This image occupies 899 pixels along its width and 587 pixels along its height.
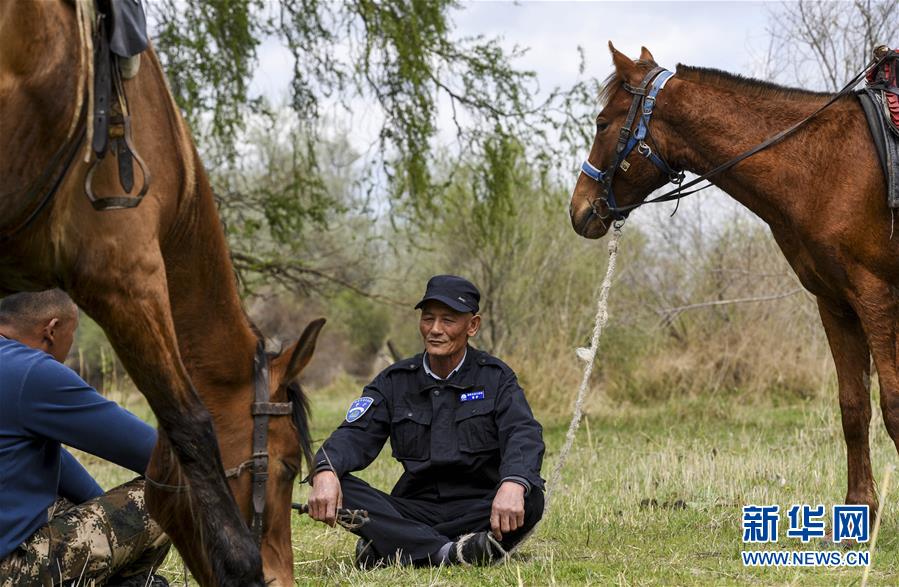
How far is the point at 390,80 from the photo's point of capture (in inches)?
448

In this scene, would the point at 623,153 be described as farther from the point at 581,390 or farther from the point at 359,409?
the point at 359,409

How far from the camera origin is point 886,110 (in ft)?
16.6

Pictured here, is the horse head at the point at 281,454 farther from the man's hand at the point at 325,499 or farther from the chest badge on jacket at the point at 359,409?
the chest badge on jacket at the point at 359,409

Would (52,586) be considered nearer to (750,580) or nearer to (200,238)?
(200,238)

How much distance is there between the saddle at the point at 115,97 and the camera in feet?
9.71

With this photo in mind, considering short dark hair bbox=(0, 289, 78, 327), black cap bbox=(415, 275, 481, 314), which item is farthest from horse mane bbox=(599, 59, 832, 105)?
short dark hair bbox=(0, 289, 78, 327)

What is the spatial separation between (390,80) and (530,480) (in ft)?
25.3

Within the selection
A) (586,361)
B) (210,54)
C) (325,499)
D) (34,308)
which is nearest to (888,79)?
(586,361)

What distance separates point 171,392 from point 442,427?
2049 millimetres

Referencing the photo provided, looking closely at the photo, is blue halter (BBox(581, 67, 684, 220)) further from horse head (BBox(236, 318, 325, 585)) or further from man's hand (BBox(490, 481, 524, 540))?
horse head (BBox(236, 318, 325, 585))

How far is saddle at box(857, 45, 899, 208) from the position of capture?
4918 mm

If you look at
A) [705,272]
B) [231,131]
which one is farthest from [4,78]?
[705,272]

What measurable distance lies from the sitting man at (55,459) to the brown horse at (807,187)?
309 centimetres

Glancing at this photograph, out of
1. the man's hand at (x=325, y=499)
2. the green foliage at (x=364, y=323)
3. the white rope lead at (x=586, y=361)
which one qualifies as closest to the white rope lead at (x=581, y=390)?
the white rope lead at (x=586, y=361)
